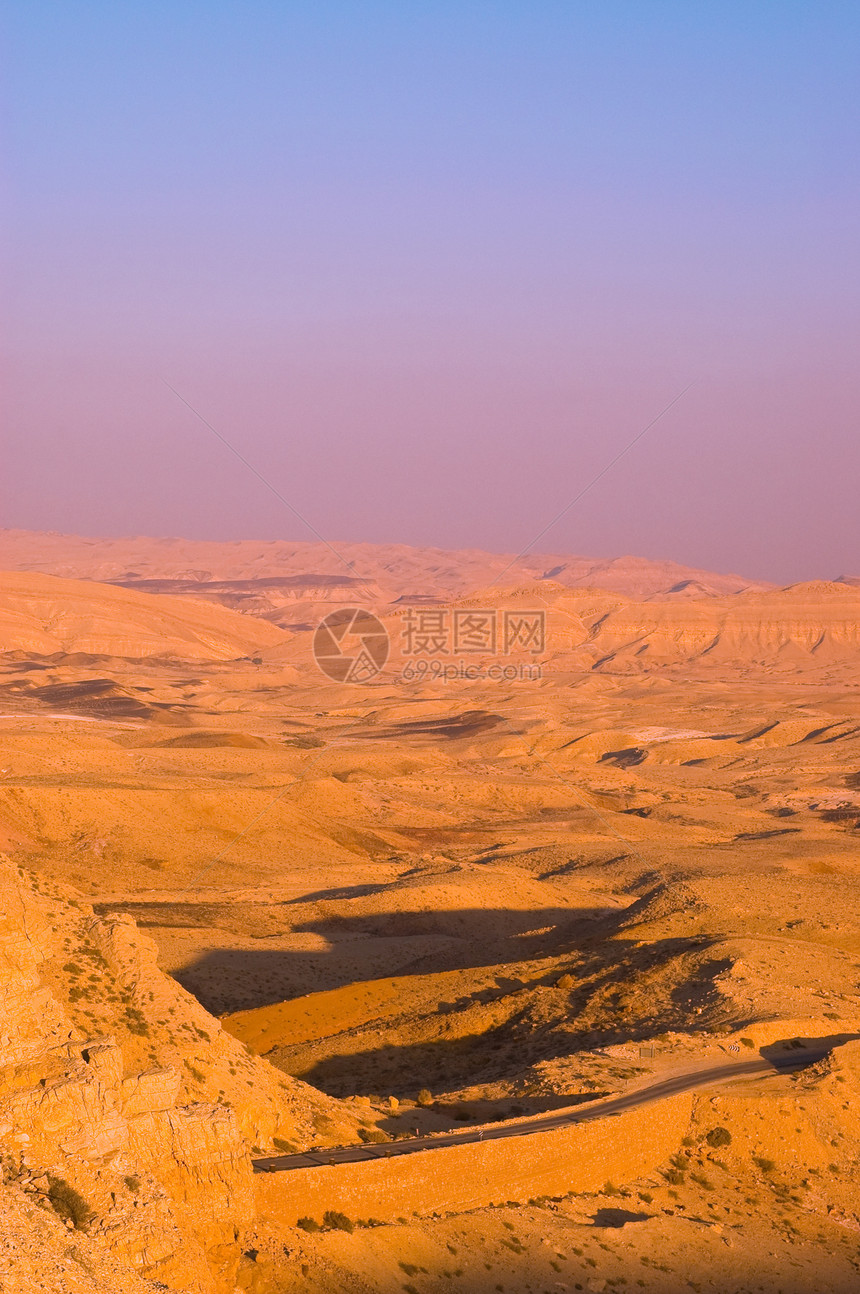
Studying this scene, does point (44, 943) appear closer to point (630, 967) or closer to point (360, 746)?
point (630, 967)

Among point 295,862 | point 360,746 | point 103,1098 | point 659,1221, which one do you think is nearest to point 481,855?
point 295,862

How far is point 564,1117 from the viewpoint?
1680 cm

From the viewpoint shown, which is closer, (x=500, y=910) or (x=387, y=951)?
(x=387, y=951)

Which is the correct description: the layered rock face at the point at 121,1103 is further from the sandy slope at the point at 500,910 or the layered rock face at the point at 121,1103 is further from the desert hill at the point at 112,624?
the desert hill at the point at 112,624

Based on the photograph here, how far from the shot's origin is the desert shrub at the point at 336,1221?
12741mm

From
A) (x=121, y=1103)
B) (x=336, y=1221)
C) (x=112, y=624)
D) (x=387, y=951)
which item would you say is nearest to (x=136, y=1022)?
(x=121, y=1103)

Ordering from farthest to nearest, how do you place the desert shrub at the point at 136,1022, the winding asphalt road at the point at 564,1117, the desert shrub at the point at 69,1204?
the winding asphalt road at the point at 564,1117, the desert shrub at the point at 136,1022, the desert shrub at the point at 69,1204

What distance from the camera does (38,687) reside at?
98.9 meters

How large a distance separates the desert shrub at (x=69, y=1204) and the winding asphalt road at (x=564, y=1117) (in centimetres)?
341

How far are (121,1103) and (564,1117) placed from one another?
25.7 feet

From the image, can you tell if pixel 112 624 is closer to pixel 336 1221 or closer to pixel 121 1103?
pixel 336 1221

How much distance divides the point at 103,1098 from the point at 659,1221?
28.2ft

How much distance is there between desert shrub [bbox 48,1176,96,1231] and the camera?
938 cm

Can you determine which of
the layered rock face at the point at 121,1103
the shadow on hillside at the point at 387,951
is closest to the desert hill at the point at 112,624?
the shadow on hillside at the point at 387,951
